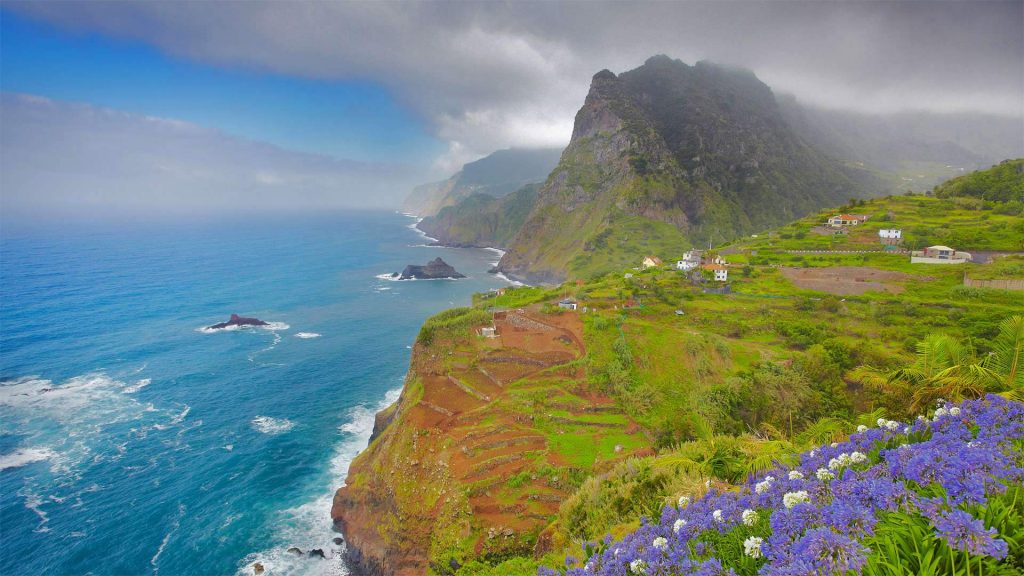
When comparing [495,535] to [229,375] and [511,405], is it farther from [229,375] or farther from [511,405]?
[229,375]

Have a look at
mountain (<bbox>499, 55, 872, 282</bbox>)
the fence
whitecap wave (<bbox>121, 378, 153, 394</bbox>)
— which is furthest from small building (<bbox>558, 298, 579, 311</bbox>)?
mountain (<bbox>499, 55, 872, 282</bbox>)

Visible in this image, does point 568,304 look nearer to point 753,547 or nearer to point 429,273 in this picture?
point 753,547

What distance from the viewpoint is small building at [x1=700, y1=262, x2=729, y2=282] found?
175 feet

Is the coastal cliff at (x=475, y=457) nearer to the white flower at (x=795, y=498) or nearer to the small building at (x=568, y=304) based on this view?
the small building at (x=568, y=304)

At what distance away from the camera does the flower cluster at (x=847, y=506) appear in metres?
3.47

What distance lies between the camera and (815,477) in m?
5.31

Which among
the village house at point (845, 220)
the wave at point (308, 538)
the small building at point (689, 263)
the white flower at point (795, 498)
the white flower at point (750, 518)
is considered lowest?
the wave at point (308, 538)

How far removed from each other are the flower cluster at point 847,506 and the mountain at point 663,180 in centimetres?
9585

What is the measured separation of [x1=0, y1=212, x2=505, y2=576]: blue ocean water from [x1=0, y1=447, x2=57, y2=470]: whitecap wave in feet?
0.47

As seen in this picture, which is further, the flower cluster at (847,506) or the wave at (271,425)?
the wave at (271,425)

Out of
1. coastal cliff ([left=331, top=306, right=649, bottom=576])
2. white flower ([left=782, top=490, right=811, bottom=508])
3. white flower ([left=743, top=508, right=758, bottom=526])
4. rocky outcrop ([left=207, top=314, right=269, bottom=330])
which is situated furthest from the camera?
rocky outcrop ([left=207, top=314, right=269, bottom=330])

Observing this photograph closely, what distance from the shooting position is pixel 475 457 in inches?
1017

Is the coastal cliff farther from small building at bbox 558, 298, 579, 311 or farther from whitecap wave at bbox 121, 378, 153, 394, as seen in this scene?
whitecap wave at bbox 121, 378, 153, 394

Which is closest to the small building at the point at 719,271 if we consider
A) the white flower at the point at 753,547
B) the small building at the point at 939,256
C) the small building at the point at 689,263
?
the small building at the point at 689,263
